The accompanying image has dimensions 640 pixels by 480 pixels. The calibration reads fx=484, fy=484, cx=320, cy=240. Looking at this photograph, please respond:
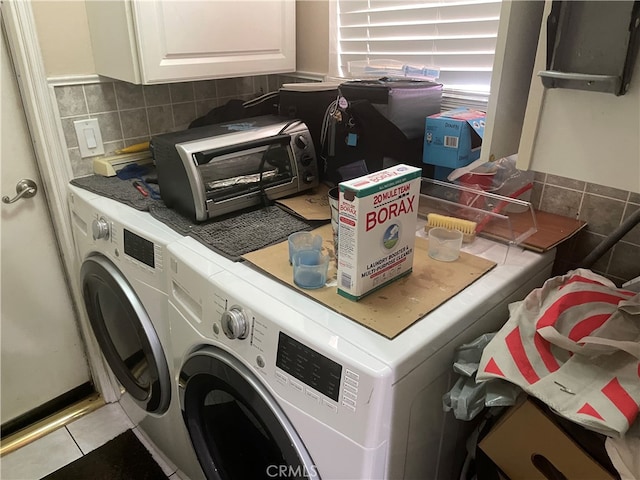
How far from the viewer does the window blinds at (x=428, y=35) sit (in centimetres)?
137

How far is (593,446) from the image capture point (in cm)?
83

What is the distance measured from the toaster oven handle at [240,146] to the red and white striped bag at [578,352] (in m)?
0.79

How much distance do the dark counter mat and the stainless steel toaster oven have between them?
0.02m

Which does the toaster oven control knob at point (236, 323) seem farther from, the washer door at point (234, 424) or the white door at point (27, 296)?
the white door at point (27, 296)

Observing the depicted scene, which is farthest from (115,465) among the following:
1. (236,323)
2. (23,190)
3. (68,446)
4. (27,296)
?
(236,323)

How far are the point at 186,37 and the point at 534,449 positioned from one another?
4.53 ft

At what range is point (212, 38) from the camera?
1501 mm

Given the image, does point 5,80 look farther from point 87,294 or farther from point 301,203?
point 301,203

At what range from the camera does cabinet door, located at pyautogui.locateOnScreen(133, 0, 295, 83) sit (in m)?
1.38

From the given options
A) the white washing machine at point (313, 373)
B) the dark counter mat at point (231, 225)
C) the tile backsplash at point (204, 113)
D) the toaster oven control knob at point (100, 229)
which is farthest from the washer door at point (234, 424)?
the tile backsplash at point (204, 113)

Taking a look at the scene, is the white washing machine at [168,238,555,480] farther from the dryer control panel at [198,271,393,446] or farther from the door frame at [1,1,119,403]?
the door frame at [1,1,119,403]

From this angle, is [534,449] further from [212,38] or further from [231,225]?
[212,38]

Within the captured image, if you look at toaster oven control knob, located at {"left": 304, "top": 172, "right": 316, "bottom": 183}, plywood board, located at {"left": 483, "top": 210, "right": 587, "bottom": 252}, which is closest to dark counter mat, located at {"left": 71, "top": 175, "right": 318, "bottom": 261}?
toaster oven control knob, located at {"left": 304, "top": 172, "right": 316, "bottom": 183}

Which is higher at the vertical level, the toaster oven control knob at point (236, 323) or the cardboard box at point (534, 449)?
the toaster oven control knob at point (236, 323)
